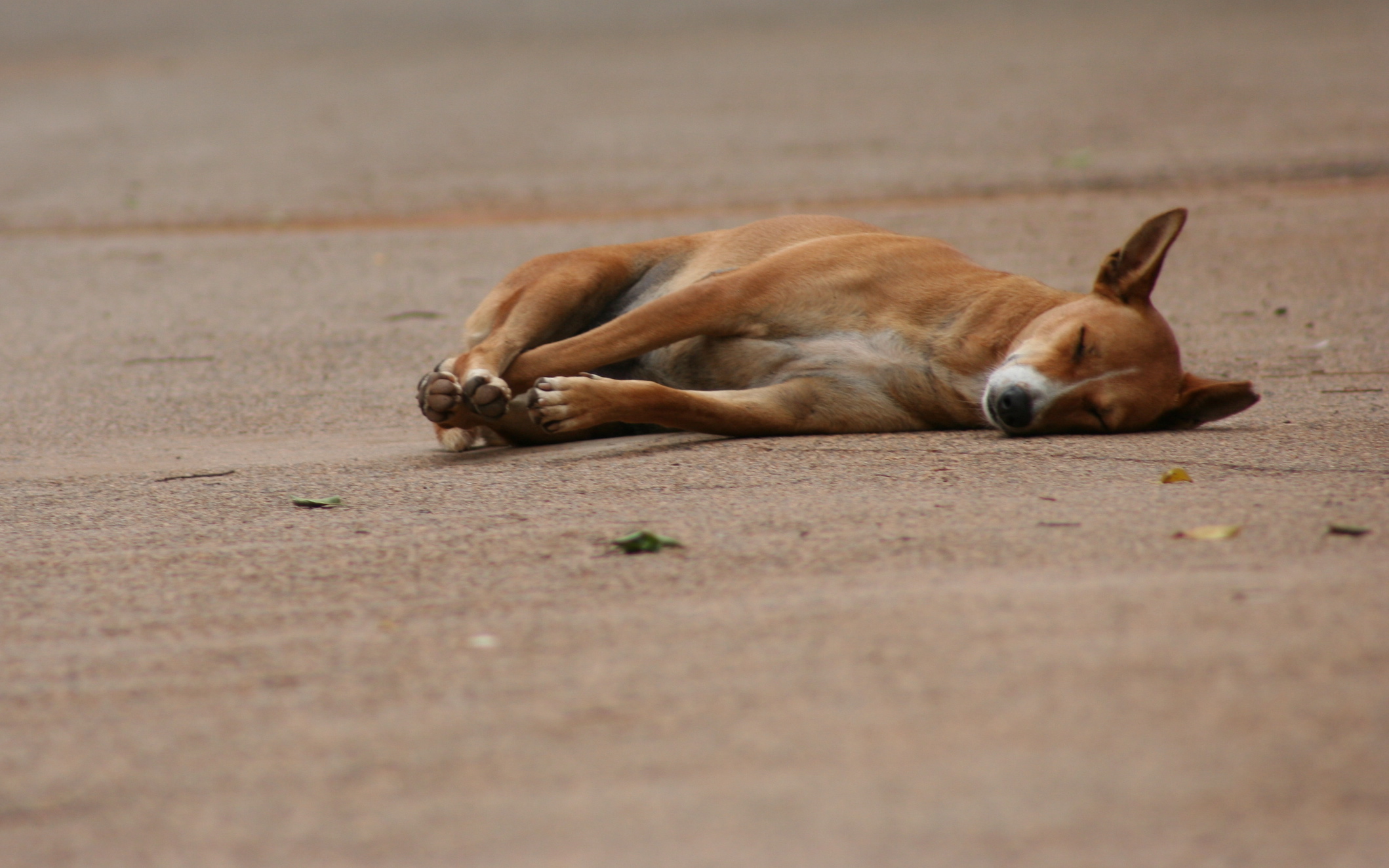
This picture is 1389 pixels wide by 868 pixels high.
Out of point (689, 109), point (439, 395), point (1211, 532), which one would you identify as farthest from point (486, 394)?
point (689, 109)

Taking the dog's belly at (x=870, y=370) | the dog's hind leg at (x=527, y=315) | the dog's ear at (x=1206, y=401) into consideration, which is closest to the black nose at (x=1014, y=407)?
the dog's belly at (x=870, y=370)

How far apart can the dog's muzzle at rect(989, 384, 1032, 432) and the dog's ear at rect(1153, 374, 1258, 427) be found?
550 millimetres

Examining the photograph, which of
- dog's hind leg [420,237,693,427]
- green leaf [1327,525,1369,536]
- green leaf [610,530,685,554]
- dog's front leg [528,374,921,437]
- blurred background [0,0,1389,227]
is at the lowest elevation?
green leaf [610,530,685,554]

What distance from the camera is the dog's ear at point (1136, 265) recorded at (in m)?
4.91

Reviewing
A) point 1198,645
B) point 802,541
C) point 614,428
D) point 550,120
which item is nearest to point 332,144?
point 550,120

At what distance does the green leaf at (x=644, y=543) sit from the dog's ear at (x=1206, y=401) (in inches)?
86.6

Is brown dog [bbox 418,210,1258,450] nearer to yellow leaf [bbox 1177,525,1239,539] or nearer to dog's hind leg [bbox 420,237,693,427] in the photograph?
dog's hind leg [bbox 420,237,693,427]

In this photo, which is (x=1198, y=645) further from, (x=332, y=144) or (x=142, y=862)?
(x=332, y=144)

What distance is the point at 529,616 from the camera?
119 inches

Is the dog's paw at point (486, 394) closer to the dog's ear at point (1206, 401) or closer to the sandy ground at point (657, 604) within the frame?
the sandy ground at point (657, 604)

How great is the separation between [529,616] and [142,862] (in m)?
1.04

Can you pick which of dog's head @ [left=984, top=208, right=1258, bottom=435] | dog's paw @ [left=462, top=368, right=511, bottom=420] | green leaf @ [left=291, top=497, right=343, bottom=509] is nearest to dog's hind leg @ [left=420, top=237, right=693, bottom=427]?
dog's paw @ [left=462, top=368, right=511, bottom=420]

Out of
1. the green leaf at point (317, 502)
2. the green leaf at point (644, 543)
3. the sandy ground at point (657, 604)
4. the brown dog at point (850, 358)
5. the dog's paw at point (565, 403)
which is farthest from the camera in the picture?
the brown dog at point (850, 358)

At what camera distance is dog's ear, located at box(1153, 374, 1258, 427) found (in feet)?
15.9
